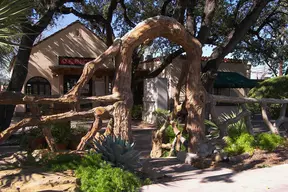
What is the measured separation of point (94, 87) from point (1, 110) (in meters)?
11.3

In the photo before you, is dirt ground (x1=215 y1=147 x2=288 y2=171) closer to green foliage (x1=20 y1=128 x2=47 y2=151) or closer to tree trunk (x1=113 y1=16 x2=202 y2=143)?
tree trunk (x1=113 y1=16 x2=202 y2=143)

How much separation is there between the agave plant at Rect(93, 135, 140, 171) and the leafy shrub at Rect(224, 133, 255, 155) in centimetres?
326

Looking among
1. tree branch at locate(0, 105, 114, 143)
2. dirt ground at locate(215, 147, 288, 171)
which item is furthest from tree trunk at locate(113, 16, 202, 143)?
dirt ground at locate(215, 147, 288, 171)

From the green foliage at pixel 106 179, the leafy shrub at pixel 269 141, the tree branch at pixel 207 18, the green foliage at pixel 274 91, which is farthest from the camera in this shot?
the tree branch at pixel 207 18

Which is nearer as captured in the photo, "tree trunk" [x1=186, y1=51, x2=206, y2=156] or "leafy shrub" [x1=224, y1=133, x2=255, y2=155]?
"tree trunk" [x1=186, y1=51, x2=206, y2=156]

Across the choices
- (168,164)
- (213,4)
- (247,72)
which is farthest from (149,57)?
(168,164)

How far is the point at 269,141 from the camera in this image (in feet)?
26.9

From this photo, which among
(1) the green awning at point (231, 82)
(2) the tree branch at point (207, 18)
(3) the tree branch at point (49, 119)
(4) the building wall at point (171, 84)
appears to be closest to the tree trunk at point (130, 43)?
(3) the tree branch at point (49, 119)

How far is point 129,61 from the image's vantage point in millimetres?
6270

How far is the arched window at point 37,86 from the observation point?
20641 millimetres

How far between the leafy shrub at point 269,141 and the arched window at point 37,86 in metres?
15.8

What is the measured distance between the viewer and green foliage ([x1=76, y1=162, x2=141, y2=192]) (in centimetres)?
446

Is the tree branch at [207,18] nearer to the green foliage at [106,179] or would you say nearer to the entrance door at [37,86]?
the green foliage at [106,179]

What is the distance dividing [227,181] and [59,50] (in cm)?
1745
